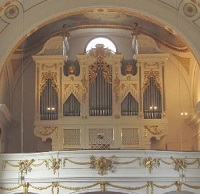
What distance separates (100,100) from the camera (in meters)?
23.7

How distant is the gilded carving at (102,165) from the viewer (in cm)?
2038

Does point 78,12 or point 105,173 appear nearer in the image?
point 105,173

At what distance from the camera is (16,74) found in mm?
25281

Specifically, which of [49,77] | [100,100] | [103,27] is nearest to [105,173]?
[100,100]

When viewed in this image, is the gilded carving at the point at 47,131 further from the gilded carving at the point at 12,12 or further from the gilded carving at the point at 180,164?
the gilded carving at the point at 180,164

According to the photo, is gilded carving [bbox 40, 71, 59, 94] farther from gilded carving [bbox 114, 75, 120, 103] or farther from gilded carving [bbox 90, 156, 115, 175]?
gilded carving [bbox 90, 156, 115, 175]

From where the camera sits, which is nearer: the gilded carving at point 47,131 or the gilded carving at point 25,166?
the gilded carving at point 25,166

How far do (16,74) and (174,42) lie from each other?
620 centimetres

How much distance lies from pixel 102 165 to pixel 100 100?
3.86 metres

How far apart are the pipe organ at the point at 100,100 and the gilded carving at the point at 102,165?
2751 millimetres

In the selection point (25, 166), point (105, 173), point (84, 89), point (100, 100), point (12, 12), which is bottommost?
point (105, 173)

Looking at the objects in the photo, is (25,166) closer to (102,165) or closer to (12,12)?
(102,165)

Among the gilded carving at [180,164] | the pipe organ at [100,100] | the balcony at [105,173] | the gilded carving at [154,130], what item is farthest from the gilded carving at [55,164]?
the gilded carving at [154,130]

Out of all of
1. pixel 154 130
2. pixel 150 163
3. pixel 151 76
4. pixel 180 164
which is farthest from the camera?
pixel 151 76
